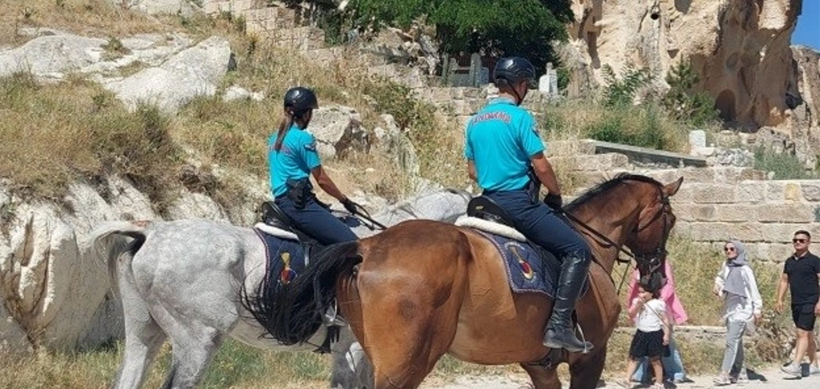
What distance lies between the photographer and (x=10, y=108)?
11219mm

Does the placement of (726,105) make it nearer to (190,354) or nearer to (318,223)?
(318,223)

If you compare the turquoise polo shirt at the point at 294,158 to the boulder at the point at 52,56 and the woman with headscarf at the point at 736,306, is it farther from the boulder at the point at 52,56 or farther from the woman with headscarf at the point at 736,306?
the boulder at the point at 52,56

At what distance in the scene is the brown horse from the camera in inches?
214

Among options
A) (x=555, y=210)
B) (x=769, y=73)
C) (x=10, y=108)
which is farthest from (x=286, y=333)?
(x=769, y=73)

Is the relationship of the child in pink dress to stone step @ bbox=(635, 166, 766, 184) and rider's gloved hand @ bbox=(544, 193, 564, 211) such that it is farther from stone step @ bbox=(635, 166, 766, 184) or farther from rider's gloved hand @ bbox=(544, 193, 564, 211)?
stone step @ bbox=(635, 166, 766, 184)


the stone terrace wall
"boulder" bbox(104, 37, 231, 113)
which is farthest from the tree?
"boulder" bbox(104, 37, 231, 113)

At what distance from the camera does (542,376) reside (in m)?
6.58

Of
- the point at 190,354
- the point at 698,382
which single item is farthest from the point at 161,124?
the point at 698,382

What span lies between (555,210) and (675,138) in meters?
15.0

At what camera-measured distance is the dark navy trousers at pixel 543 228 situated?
6.11 meters

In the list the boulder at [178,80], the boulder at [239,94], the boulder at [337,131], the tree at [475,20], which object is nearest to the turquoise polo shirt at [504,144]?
the boulder at [178,80]

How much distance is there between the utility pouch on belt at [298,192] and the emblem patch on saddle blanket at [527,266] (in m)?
1.52

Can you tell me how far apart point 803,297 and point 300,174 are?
736cm

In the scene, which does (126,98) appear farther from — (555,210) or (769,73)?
(769,73)
